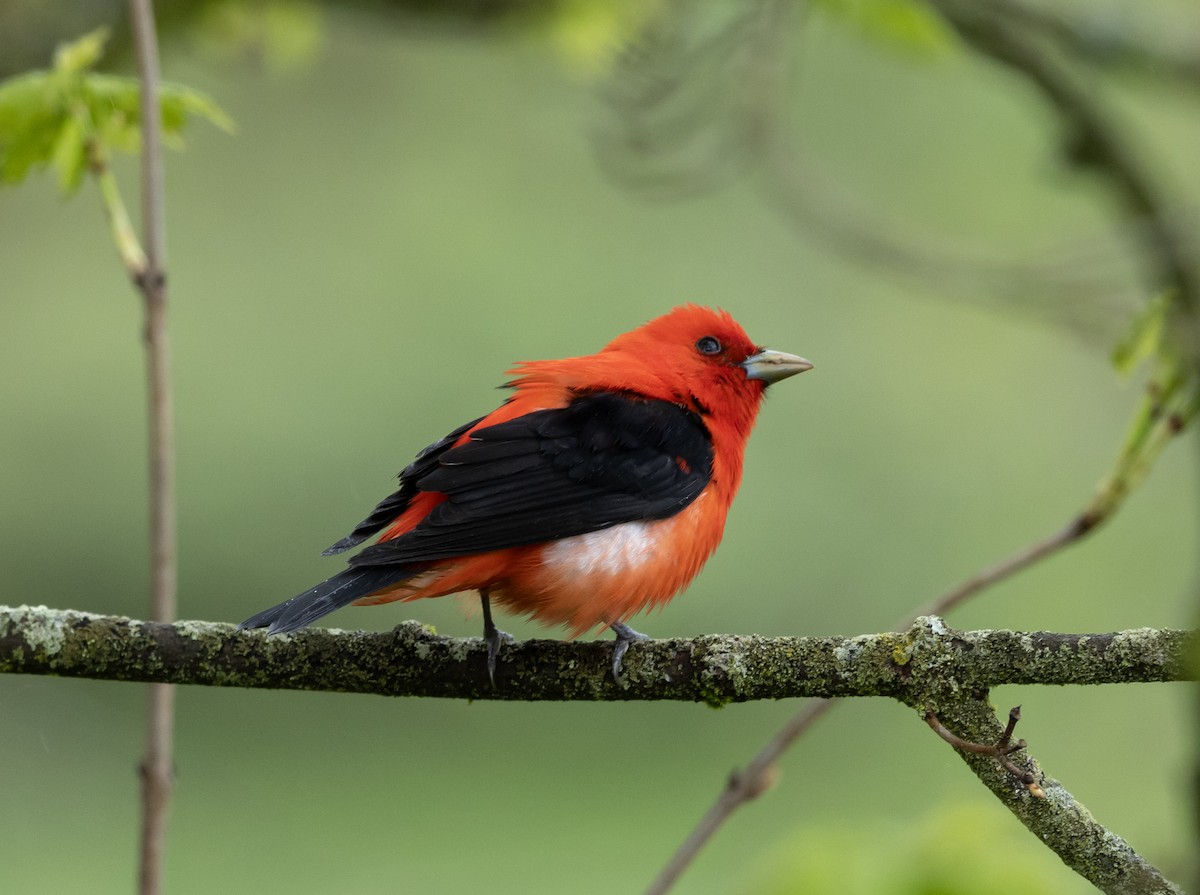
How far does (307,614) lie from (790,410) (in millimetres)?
9274

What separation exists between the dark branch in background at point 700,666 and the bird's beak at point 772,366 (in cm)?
141

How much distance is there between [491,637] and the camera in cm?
259

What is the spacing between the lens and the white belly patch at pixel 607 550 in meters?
3.00

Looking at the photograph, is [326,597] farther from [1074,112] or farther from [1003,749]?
[1074,112]

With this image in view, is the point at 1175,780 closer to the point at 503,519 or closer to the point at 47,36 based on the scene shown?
the point at 503,519

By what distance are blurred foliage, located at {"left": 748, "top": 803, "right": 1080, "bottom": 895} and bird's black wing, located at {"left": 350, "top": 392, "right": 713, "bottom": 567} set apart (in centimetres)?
85

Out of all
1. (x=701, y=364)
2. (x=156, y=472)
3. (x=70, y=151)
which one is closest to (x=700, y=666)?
(x=156, y=472)

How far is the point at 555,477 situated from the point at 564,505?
8 centimetres

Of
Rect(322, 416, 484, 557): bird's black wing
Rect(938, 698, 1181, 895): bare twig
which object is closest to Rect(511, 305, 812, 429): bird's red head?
Rect(322, 416, 484, 557): bird's black wing

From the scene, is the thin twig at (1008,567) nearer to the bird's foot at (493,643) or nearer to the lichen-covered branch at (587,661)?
the lichen-covered branch at (587,661)

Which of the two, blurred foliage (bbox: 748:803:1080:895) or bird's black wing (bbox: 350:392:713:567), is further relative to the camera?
bird's black wing (bbox: 350:392:713:567)

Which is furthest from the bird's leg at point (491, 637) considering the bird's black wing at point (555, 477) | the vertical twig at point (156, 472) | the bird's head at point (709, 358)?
the bird's head at point (709, 358)

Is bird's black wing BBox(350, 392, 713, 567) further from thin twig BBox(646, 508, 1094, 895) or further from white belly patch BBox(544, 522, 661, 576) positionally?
thin twig BBox(646, 508, 1094, 895)

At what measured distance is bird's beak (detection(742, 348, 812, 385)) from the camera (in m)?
3.76
